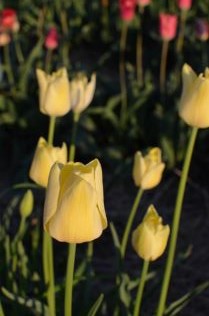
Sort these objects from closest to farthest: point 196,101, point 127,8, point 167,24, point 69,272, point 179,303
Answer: point 69,272, point 196,101, point 179,303, point 167,24, point 127,8

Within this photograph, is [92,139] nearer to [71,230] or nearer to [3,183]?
[3,183]

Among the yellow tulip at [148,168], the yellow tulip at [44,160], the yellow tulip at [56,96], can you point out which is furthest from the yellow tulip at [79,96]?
the yellow tulip at [44,160]

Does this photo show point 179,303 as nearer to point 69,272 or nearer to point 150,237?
point 150,237

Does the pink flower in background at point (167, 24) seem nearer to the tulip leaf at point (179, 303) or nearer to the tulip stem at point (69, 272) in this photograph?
the tulip leaf at point (179, 303)

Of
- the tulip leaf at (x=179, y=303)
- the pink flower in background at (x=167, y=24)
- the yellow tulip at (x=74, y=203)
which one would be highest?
the yellow tulip at (x=74, y=203)

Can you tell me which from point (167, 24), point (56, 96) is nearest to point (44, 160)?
point (56, 96)

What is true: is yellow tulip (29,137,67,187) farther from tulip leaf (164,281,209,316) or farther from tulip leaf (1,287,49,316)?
tulip leaf (164,281,209,316)
